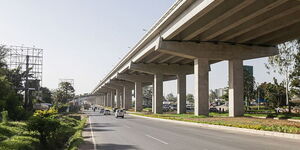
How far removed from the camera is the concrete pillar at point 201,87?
39.6 m

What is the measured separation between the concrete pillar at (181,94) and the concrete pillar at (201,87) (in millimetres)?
16179

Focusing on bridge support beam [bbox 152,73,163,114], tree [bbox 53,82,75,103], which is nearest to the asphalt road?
bridge support beam [bbox 152,73,163,114]

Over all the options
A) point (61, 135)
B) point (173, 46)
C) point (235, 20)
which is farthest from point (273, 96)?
point (61, 135)

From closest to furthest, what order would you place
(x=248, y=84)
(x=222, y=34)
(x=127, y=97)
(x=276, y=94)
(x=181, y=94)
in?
(x=222, y=34), (x=181, y=94), (x=276, y=94), (x=248, y=84), (x=127, y=97)

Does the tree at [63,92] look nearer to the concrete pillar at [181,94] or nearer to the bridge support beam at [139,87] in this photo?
the bridge support beam at [139,87]

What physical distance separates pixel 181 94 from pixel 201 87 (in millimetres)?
17256

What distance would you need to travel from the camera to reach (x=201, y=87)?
39688mm

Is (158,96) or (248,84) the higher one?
(248,84)

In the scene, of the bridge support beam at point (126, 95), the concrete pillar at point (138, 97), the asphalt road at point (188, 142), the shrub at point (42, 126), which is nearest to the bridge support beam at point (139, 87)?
the concrete pillar at point (138, 97)

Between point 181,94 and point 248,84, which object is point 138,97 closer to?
point 181,94

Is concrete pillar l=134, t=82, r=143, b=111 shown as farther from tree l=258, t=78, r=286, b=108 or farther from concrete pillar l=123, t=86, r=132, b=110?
tree l=258, t=78, r=286, b=108

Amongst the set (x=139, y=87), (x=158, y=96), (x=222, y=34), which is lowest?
(x=158, y=96)

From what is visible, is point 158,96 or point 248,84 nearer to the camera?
point 158,96

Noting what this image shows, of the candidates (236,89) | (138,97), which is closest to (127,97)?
(138,97)
